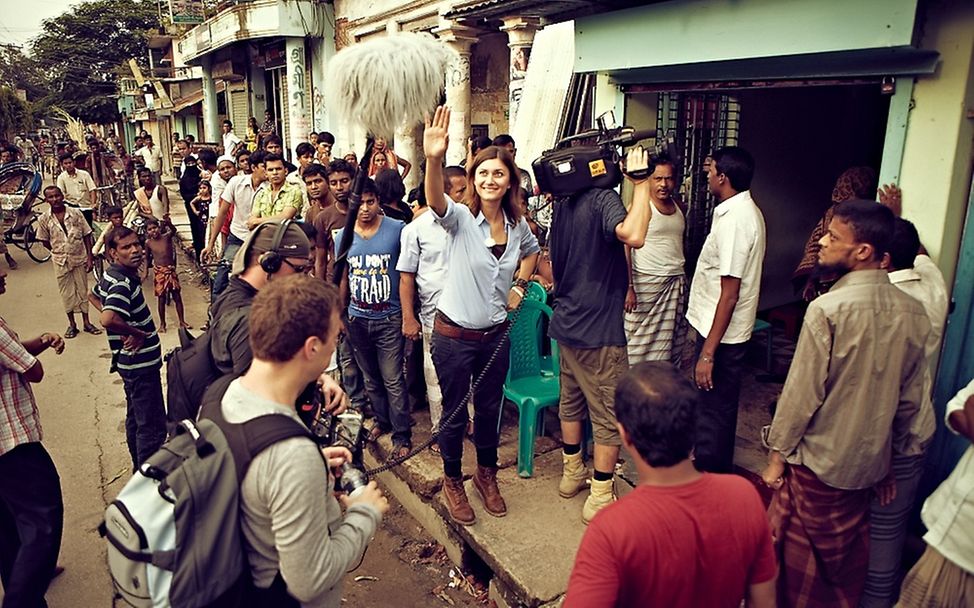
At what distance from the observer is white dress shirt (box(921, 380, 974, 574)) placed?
2.25m

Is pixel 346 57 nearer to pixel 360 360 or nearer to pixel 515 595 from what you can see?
pixel 360 360

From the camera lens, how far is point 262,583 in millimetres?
1905

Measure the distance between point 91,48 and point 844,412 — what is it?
46.2 m

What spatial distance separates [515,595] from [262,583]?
1770 millimetres

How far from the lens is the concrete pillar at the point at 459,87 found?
988 cm

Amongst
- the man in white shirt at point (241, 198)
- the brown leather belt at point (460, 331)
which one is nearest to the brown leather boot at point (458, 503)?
the brown leather belt at point (460, 331)

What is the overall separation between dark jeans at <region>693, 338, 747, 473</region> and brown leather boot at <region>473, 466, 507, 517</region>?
3.85ft

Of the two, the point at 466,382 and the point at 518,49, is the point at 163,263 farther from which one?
the point at 466,382

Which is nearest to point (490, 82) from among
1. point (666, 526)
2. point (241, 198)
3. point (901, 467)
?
point (241, 198)

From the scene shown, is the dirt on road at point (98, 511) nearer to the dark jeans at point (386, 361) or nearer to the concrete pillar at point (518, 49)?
the dark jeans at point (386, 361)

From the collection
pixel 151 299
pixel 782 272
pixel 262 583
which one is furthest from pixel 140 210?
pixel 262 583

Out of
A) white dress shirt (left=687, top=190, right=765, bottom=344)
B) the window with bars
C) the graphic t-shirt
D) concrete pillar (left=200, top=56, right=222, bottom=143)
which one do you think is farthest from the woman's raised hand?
concrete pillar (left=200, top=56, right=222, bottom=143)

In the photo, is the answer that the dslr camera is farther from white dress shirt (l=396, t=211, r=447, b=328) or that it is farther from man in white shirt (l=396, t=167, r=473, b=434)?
white dress shirt (l=396, t=211, r=447, b=328)

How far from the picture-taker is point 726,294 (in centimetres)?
374
